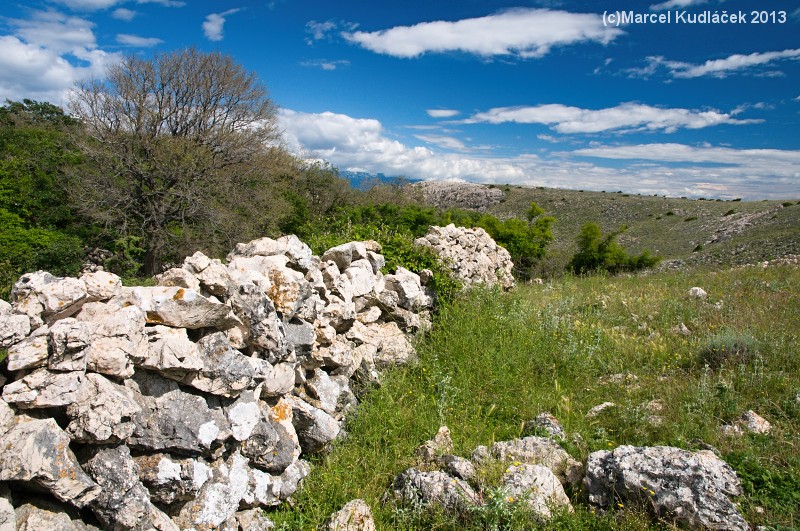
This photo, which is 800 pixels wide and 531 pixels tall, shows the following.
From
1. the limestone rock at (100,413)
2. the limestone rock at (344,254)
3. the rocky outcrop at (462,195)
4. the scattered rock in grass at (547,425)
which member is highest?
the rocky outcrop at (462,195)

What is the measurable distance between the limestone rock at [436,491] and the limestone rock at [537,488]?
1.10 ft

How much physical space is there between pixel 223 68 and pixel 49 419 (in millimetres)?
22986

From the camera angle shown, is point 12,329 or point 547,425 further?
point 547,425

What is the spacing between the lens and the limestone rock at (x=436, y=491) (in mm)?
3742

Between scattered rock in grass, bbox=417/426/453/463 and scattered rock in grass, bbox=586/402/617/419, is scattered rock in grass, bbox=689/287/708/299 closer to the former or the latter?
scattered rock in grass, bbox=586/402/617/419

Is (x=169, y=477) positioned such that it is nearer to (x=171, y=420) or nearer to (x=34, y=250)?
(x=171, y=420)

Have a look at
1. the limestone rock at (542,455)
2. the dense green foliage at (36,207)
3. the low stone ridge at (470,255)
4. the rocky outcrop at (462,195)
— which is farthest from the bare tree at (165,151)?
the rocky outcrop at (462,195)

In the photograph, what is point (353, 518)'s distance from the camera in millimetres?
3668

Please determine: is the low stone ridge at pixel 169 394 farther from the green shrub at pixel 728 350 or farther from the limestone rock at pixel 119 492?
the green shrub at pixel 728 350

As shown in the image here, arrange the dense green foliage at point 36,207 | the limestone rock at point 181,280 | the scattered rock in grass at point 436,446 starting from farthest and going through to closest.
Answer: the dense green foliage at point 36,207 → the scattered rock in grass at point 436,446 → the limestone rock at point 181,280

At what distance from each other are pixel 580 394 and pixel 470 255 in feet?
15.7

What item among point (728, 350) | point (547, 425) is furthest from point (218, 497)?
point (728, 350)

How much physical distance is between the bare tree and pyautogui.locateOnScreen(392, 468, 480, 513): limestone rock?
15.9 metres

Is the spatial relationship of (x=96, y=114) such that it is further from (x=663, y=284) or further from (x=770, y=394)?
(x=770, y=394)
